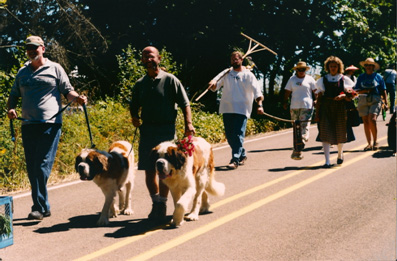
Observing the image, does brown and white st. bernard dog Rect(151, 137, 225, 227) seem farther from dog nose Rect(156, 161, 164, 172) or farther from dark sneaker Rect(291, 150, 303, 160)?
dark sneaker Rect(291, 150, 303, 160)

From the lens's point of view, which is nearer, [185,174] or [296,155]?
[185,174]

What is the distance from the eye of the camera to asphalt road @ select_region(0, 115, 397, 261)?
484cm

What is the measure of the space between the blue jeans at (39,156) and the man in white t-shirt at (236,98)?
4064 mm

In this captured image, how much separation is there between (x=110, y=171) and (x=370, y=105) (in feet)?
26.4

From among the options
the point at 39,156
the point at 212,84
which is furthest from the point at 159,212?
the point at 212,84

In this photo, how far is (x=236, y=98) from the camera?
9.66 meters

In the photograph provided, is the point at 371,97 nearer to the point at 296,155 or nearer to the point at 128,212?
the point at 296,155

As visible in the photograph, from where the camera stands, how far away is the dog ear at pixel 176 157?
541 centimetres

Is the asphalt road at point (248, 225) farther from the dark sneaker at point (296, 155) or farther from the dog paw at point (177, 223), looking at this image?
the dark sneaker at point (296, 155)

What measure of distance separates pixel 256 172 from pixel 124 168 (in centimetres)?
380

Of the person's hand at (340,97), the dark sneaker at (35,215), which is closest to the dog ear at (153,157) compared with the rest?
the dark sneaker at (35,215)

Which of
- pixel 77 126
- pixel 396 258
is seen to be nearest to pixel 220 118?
pixel 77 126

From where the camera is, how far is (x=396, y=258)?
15.5ft

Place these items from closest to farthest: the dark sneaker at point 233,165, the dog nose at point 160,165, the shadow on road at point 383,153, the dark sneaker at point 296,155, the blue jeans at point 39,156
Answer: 1. the dog nose at point 160,165
2. the blue jeans at point 39,156
3. the dark sneaker at point 233,165
4. the dark sneaker at point 296,155
5. the shadow on road at point 383,153
